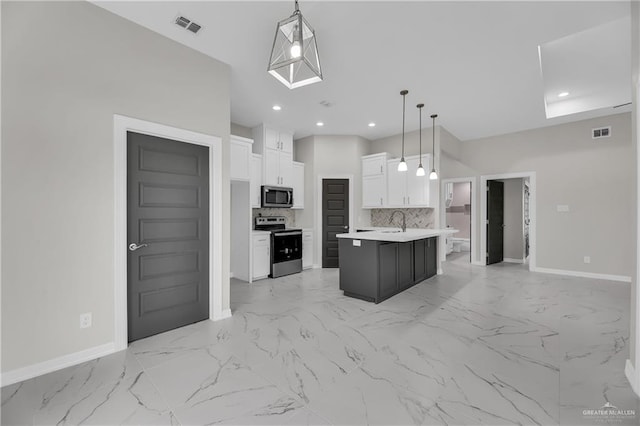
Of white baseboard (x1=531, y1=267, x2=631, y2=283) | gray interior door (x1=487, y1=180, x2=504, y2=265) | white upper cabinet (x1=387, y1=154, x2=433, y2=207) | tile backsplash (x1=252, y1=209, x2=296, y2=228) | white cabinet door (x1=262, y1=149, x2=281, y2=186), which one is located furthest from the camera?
gray interior door (x1=487, y1=180, x2=504, y2=265)

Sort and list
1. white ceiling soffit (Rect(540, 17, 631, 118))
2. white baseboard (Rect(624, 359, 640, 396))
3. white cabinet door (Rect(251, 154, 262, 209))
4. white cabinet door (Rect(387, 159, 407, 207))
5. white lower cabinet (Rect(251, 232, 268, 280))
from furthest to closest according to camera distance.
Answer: white cabinet door (Rect(387, 159, 407, 207))
white cabinet door (Rect(251, 154, 262, 209))
white lower cabinet (Rect(251, 232, 268, 280))
white ceiling soffit (Rect(540, 17, 631, 118))
white baseboard (Rect(624, 359, 640, 396))

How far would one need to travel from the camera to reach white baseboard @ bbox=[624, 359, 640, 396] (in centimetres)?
182

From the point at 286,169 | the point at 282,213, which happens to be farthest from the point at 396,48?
the point at 282,213

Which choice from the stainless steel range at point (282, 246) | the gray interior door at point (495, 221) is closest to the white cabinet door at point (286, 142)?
the stainless steel range at point (282, 246)

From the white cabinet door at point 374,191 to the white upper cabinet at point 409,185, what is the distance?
0.43ft

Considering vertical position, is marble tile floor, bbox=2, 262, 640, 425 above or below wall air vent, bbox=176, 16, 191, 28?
below

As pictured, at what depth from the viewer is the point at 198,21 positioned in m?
2.53

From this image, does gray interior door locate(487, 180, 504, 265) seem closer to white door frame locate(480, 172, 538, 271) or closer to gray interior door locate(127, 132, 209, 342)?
white door frame locate(480, 172, 538, 271)

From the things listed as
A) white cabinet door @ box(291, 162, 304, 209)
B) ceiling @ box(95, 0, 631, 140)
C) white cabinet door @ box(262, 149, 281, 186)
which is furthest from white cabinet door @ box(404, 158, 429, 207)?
white cabinet door @ box(262, 149, 281, 186)

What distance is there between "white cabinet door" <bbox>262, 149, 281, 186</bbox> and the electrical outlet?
11.4ft

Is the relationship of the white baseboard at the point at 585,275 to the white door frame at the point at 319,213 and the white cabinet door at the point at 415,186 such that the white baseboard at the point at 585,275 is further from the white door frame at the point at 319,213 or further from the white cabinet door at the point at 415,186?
the white door frame at the point at 319,213

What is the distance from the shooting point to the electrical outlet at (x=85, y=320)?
2263mm

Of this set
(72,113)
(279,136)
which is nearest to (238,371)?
(72,113)

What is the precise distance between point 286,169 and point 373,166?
196 cm
